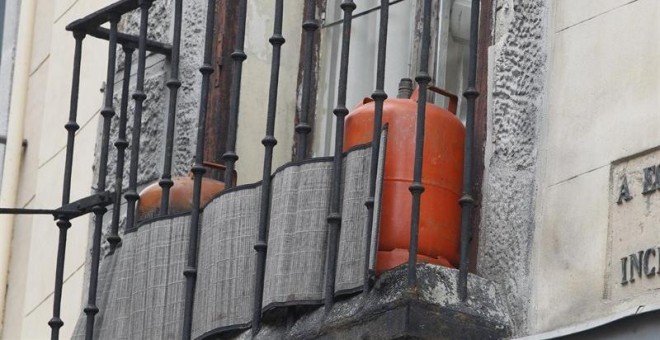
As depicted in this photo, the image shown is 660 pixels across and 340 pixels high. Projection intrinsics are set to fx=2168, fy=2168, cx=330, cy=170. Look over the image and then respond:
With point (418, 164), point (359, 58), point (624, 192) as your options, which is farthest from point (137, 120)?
point (624, 192)

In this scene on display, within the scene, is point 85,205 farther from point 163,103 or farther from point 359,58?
point 359,58

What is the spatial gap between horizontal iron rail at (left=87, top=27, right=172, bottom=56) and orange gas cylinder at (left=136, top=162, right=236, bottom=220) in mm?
599

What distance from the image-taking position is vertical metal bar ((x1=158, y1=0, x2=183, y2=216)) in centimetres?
668

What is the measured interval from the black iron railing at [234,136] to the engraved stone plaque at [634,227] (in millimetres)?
464

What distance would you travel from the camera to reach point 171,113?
675cm

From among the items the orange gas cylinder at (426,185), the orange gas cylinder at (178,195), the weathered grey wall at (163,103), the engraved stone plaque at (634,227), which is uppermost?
the weathered grey wall at (163,103)

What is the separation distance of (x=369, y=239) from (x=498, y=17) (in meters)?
0.78

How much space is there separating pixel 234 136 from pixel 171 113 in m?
0.34

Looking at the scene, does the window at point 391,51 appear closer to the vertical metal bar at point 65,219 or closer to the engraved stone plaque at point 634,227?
the vertical metal bar at point 65,219

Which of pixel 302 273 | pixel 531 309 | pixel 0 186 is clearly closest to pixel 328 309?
pixel 302 273

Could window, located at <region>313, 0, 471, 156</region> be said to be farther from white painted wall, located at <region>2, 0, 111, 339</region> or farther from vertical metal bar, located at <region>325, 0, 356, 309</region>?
white painted wall, located at <region>2, 0, 111, 339</region>

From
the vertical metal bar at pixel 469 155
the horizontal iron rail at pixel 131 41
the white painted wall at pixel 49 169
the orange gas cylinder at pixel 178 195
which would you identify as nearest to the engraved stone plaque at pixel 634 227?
the vertical metal bar at pixel 469 155

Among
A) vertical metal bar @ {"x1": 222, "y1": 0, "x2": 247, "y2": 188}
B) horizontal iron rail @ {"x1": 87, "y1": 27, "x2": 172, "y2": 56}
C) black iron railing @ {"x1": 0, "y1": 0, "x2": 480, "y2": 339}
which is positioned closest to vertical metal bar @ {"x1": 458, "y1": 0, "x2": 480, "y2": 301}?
black iron railing @ {"x1": 0, "y1": 0, "x2": 480, "y2": 339}

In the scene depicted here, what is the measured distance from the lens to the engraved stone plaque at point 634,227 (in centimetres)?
535
